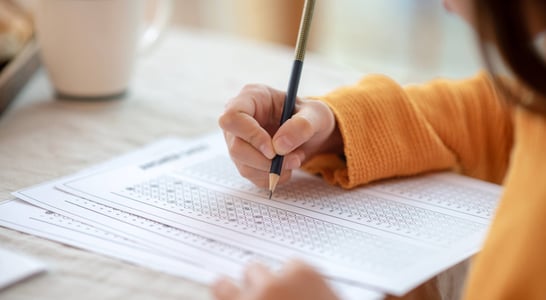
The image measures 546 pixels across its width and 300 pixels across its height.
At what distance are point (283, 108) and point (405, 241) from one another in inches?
7.8

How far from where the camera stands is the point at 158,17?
107 centimetres

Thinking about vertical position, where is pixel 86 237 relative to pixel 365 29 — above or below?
above

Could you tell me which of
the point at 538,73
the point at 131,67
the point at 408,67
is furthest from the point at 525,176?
the point at 408,67

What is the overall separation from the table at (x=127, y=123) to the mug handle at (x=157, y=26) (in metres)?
0.06

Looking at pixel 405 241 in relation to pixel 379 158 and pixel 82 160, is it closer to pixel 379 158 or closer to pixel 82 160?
pixel 379 158

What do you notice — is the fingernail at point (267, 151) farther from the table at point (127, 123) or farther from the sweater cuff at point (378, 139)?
the table at point (127, 123)

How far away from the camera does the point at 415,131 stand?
2.50 ft

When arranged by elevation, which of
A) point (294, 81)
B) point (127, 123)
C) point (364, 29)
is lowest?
point (364, 29)

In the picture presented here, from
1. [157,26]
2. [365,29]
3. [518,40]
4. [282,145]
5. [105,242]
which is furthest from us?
[365,29]

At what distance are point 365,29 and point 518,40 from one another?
81.7 inches

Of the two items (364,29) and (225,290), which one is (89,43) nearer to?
(225,290)

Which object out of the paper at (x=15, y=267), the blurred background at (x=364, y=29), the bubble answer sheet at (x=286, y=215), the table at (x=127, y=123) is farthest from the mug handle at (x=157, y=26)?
the blurred background at (x=364, y=29)

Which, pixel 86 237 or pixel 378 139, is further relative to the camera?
pixel 378 139

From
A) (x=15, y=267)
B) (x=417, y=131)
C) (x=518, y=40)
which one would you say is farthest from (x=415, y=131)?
(x=15, y=267)
